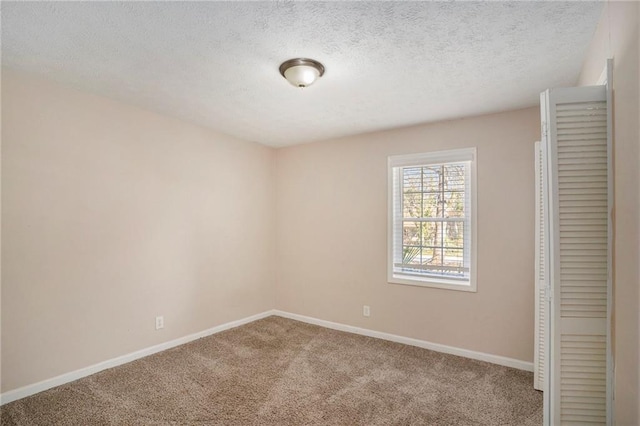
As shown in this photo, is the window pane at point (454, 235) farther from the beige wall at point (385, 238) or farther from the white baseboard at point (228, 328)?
the white baseboard at point (228, 328)

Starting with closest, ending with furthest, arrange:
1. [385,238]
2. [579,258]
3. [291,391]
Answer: [579,258] → [291,391] → [385,238]

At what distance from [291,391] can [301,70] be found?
2.41 meters

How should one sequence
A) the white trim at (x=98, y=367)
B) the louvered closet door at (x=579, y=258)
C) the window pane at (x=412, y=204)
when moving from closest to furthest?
1. the louvered closet door at (x=579, y=258)
2. the white trim at (x=98, y=367)
3. the window pane at (x=412, y=204)

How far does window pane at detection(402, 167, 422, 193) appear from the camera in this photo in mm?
3799

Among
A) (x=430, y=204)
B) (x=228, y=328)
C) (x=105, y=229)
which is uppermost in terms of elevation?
(x=430, y=204)

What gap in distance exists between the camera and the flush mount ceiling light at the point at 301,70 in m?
2.27

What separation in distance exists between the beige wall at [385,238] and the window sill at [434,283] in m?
0.06

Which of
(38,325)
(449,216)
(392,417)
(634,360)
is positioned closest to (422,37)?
(634,360)

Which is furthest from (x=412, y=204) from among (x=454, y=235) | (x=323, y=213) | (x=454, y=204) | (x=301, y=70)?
(x=301, y=70)

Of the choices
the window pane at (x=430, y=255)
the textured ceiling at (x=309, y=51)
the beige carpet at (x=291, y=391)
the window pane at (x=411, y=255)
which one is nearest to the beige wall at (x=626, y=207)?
the textured ceiling at (x=309, y=51)

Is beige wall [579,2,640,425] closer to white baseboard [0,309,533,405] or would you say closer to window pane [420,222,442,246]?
white baseboard [0,309,533,405]

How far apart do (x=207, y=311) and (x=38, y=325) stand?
1.62 m

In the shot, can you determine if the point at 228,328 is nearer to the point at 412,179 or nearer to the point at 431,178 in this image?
the point at 412,179

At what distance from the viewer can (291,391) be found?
105 inches
